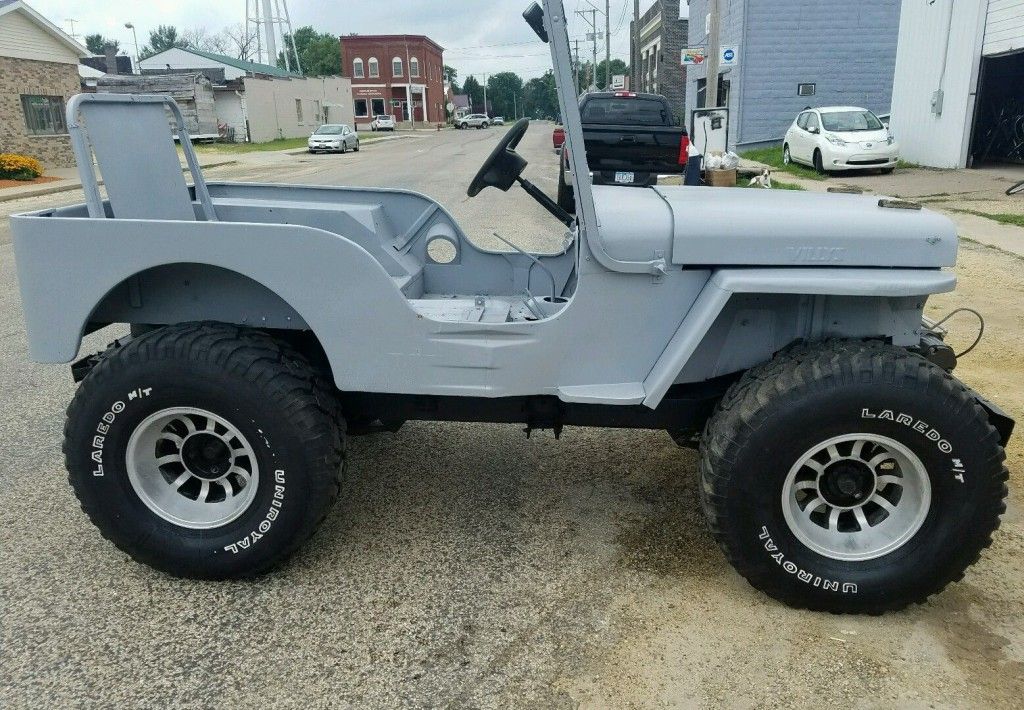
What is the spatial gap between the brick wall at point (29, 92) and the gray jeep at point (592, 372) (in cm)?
2714

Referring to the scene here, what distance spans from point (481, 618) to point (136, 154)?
246 cm

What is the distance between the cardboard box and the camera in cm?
1480

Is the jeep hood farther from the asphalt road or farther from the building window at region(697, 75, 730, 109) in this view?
the building window at region(697, 75, 730, 109)

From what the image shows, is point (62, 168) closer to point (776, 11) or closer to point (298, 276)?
point (776, 11)

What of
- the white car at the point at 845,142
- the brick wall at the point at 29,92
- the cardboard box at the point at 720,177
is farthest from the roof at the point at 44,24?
the white car at the point at 845,142

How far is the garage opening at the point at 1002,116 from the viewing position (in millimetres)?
19922

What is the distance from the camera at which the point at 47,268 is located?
2967 millimetres

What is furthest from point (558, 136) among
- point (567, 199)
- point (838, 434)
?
point (838, 434)

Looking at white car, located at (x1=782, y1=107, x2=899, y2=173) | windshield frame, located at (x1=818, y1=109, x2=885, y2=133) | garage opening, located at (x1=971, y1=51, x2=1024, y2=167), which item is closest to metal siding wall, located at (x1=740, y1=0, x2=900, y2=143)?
garage opening, located at (x1=971, y1=51, x2=1024, y2=167)

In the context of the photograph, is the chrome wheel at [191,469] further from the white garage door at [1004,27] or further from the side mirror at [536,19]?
the white garage door at [1004,27]

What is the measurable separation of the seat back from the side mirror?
1.74 meters

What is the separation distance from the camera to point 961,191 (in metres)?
15.8

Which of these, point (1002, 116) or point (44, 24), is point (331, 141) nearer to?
point (44, 24)

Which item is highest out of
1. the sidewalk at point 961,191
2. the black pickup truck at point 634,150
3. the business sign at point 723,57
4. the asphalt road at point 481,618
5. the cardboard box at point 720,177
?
the business sign at point 723,57
